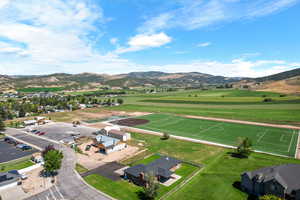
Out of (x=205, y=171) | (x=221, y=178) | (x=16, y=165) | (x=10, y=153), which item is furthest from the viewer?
(x=10, y=153)

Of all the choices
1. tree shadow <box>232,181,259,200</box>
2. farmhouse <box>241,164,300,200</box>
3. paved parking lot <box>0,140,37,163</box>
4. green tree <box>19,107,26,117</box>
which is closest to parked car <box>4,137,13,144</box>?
paved parking lot <box>0,140,37,163</box>

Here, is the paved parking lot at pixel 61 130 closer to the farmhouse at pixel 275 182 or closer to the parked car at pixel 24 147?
the parked car at pixel 24 147

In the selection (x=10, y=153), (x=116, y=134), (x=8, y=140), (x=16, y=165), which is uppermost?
(x=116, y=134)

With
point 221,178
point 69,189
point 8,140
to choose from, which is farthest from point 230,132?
point 8,140

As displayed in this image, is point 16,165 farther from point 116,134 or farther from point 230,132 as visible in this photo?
point 230,132

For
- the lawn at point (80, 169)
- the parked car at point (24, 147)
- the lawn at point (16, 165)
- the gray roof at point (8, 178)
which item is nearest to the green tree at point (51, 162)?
the lawn at point (80, 169)

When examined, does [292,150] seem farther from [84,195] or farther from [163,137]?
[84,195]

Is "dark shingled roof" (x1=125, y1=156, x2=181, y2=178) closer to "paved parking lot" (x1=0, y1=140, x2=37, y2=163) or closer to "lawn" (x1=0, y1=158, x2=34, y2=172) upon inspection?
"lawn" (x1=0, y1=158, x2=34, y2=172)
